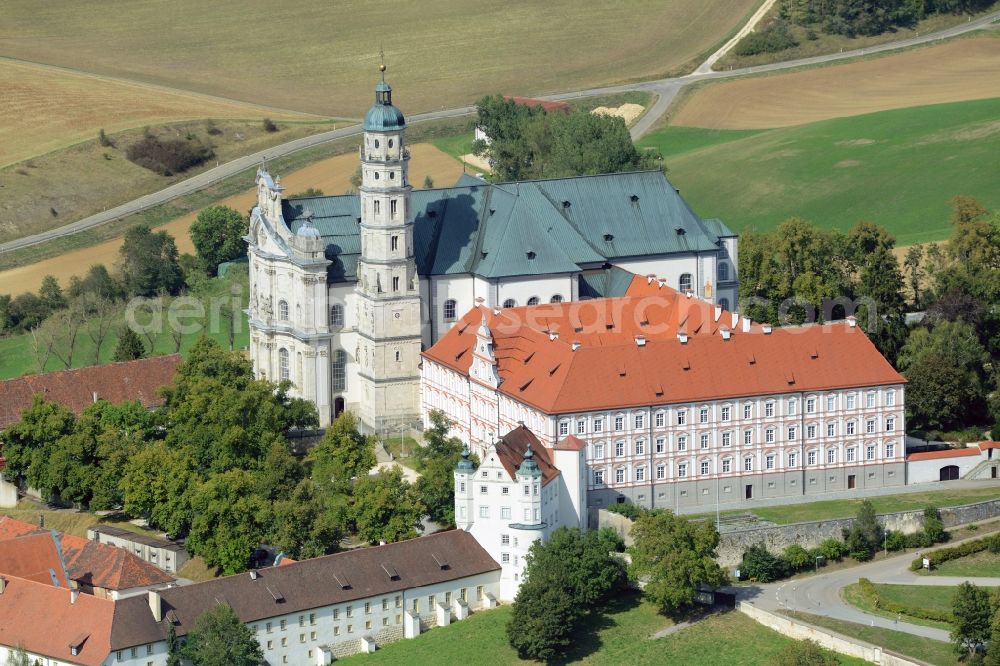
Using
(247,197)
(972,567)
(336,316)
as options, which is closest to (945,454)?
(972,567)

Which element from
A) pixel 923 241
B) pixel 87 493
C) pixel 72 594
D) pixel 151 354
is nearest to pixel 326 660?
pixel 72 594

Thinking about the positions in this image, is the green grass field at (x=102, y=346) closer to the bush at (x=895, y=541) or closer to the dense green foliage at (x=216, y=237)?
the dense green foliage at (x=216, y=237)

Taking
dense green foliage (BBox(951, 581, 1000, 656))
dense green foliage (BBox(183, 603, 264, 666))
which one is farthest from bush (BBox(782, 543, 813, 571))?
dense green foliage (BBox(183, 603, 264, 666))

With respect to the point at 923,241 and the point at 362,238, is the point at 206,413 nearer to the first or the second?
the point at 362,238

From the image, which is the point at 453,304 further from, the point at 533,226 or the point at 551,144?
the point at 551,144

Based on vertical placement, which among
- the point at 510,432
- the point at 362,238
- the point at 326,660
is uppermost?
the point at 362,238

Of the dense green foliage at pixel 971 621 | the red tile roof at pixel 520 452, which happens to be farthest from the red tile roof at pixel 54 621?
the dense green foliage at pixel 971 621

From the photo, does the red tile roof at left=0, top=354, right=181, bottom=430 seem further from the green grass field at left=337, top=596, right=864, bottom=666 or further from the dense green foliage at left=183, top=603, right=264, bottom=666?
the dense green foliage at left=183, top=603, right=264, bottom=666
